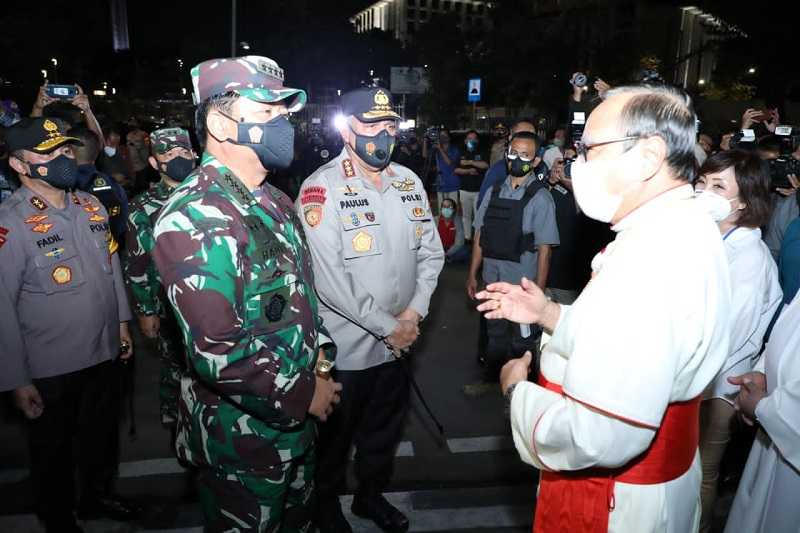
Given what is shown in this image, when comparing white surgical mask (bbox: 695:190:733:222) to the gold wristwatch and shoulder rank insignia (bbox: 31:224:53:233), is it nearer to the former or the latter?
the gold wristwatch

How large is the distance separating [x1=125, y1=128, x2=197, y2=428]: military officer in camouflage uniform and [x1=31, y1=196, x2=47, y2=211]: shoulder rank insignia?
65cm

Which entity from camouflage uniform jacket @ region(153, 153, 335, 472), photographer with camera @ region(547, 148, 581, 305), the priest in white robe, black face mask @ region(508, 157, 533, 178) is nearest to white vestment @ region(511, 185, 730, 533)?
the priest in white robe

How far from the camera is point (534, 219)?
4609mm

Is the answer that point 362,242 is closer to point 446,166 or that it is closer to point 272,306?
point 272,306

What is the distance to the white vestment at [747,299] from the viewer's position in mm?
2795

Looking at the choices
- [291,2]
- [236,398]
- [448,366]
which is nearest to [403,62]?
[291,2]

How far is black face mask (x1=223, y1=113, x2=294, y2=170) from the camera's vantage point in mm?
2158

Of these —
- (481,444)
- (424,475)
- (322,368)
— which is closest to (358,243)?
(322,368)

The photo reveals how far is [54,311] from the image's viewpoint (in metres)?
2.91

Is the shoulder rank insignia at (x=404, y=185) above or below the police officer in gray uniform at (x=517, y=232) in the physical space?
above

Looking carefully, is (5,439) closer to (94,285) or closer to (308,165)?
(94,285)

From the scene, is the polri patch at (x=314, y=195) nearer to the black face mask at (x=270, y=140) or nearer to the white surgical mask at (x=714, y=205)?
the black face mask at (x=270, y=140)

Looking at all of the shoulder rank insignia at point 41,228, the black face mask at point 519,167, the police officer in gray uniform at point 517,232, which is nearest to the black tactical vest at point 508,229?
the police officer in gray uniform at point 517,232

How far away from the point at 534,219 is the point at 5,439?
466 cm
